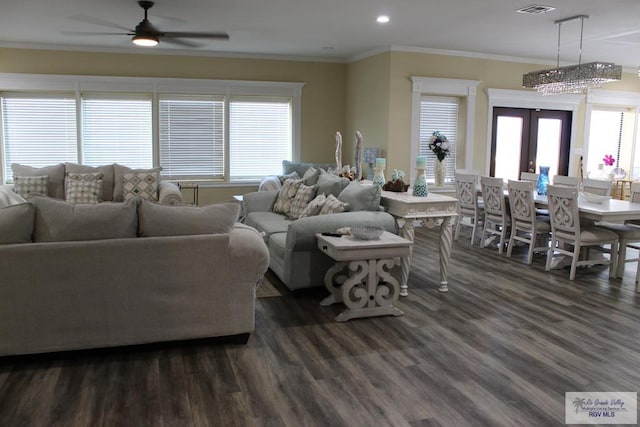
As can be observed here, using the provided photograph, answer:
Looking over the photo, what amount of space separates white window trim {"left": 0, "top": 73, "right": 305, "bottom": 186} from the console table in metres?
4.57

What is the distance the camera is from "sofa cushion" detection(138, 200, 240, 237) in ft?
11.2

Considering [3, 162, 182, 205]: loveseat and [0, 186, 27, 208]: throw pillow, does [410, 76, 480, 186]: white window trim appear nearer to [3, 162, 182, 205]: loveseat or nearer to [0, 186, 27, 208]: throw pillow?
[3, 162, 182, 205]: loveseat

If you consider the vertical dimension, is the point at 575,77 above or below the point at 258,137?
above

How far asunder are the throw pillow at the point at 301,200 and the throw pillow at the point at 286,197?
165 mm

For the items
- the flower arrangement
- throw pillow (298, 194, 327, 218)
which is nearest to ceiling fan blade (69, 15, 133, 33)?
throw pillow (298, 194, 327, 218)

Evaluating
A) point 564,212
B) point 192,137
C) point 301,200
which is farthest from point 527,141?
point 192,137

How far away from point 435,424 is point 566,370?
1156mm

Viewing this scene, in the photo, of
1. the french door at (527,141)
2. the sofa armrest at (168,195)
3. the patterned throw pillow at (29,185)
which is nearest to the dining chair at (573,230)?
the french door at (527,141)

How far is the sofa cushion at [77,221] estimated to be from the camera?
325cm

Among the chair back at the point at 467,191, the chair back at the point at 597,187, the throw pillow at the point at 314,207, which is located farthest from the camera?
the chair back at the point at 467,191

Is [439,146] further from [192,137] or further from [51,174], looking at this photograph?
[51,174]

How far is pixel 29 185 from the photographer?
6.93 metres

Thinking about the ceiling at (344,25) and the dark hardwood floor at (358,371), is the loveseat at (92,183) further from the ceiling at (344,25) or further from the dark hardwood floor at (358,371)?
the dark hardwood floor at (358,371)

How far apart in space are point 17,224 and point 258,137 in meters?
6.05
